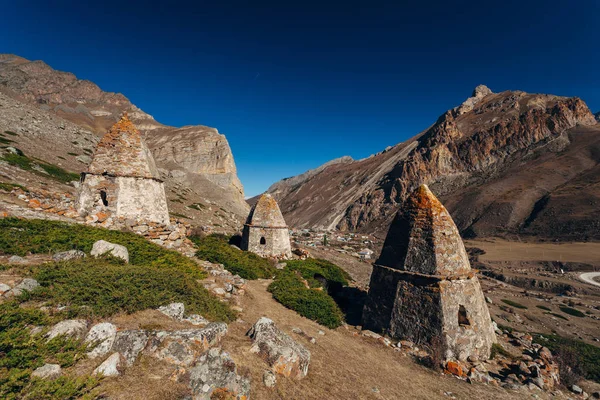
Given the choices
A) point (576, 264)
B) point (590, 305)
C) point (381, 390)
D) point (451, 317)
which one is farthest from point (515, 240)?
point (381, 390)

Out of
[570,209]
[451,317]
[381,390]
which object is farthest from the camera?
[570,209]

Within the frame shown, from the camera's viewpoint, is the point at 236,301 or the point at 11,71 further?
the point at 11,71

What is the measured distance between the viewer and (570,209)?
189ft

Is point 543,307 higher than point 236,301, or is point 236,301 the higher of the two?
point 236,301

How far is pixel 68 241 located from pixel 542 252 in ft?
209

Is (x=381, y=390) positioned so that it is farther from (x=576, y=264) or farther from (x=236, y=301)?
(x=576, y=264)

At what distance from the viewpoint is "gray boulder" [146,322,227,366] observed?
178 inches

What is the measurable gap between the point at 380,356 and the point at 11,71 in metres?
153

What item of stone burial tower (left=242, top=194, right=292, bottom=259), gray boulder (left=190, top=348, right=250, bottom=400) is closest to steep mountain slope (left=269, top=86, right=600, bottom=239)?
stone burial tower (left=242, top=194, right=292, bottom=259)

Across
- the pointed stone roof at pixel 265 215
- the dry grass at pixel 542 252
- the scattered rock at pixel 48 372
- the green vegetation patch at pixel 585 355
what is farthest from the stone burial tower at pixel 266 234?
the dry grass at pixel 542 252

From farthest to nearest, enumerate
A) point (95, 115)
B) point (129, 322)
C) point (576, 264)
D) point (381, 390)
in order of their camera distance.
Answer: point (95, 115) → point (576, 264) → point (381, 390) → point (129, 322)

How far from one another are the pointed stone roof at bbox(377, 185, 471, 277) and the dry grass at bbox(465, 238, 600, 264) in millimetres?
44222

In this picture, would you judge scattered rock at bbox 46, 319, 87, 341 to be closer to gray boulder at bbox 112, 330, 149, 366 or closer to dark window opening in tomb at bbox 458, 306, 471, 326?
gray boulder at bbox 112, 330, 149, 366

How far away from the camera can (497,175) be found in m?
86.1
